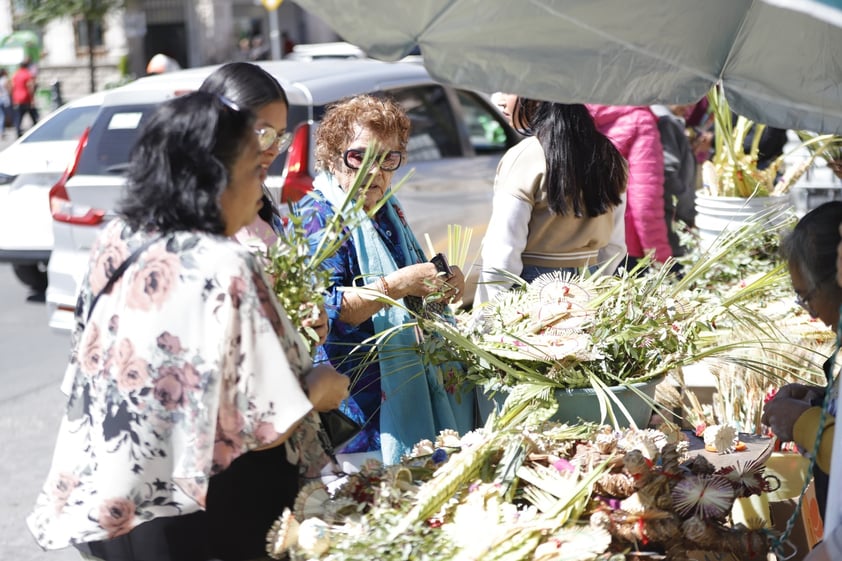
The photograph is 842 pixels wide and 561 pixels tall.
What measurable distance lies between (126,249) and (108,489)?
39 cm

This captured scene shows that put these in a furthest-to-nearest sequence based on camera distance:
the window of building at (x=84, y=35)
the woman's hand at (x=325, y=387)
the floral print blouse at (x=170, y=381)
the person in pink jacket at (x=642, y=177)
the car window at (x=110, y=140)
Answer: the window of building at (x=84, y=35), the car window at (x=110, y=140), the person in pink jacket at (x=642, y=177), the woman's hand at (x=325, y=387), the floral print blouse at (x=170, y=381)

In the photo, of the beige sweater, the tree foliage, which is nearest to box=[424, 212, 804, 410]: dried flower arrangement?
the beige sweater

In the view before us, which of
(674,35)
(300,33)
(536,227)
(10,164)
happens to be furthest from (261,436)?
(300,33)

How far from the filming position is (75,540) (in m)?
1.60

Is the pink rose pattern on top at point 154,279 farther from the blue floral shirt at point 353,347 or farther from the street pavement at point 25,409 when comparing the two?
the street pavement at point 25,409

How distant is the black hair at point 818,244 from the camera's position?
1.88 m

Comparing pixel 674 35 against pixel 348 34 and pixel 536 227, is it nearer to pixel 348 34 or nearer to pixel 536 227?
pixel 348 34

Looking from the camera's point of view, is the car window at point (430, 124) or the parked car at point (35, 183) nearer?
the car window at point (430, 124)

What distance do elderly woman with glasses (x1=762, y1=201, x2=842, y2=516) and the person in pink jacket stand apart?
87.3 inches

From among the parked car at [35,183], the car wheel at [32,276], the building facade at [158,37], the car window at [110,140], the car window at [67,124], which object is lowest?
the building facade at [158,37]

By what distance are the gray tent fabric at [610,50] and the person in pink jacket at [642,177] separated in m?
2.08

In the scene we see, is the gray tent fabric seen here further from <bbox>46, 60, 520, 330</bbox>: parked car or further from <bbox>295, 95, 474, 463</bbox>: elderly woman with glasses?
<bbox>46, 60, 520, 330</bbox>: parked car

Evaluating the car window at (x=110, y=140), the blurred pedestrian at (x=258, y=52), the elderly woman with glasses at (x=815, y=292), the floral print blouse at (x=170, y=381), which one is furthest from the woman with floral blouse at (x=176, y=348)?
the blurred pedestrian at (x=258, y=52)

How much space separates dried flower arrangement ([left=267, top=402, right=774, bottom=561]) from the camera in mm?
1683
